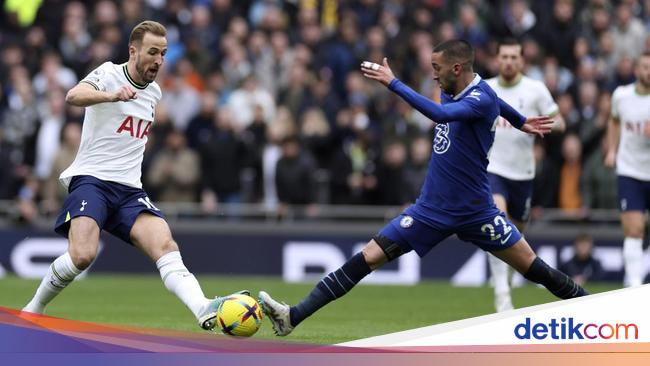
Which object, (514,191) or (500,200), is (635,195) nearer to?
(514,191)

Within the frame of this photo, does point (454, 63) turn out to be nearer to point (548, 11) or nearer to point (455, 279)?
point (455, 279)

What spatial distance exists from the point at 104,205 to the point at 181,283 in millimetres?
972

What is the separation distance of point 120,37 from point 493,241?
12.6m

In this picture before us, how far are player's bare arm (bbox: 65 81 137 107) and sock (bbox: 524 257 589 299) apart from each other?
3.82m

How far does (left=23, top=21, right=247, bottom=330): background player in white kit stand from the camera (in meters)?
11.3

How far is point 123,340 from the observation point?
10.7m

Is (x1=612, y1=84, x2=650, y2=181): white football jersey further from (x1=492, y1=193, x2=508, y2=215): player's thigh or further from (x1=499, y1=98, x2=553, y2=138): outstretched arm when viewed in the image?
(x1=499, y1=98, x2=553, y2=138): outstretched arm

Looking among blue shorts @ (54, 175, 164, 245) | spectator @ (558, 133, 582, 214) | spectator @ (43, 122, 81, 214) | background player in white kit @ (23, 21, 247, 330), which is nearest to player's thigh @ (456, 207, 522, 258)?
background player in white kit @ (23, 21, 247, 330)

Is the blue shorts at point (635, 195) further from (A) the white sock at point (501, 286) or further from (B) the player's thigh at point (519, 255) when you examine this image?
(B) the player's thigh at point (519, 255)

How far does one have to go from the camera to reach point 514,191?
14.9m

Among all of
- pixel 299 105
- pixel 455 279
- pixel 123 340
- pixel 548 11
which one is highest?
pixel 548 11

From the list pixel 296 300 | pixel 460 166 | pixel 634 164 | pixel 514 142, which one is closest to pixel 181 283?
pixel 460 166

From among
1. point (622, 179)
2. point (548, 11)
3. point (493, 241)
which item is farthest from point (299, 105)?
point (493, 241)

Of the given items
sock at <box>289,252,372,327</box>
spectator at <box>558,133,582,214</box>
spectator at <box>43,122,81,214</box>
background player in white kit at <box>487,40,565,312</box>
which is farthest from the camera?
spectator at <box>558,133,582,214</box>
